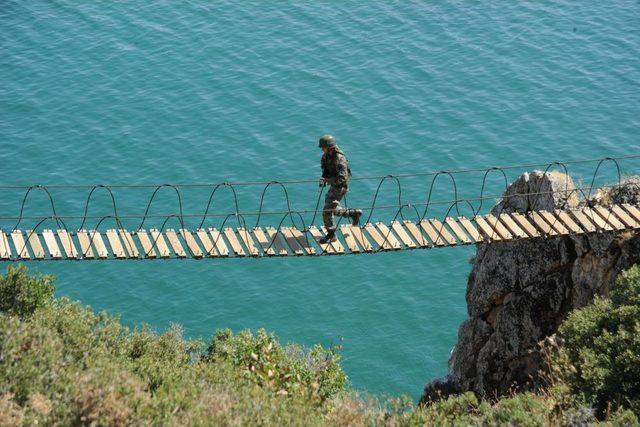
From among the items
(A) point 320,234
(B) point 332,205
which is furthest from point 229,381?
(B) point 332,205

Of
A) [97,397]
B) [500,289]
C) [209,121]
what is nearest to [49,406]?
[97,397]

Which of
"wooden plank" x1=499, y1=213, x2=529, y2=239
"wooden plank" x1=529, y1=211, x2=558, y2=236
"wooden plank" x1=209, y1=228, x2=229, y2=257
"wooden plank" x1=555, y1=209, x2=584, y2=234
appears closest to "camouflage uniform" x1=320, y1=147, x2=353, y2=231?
"wooden plank" x1=209, y1=228, x2=229, y2=257

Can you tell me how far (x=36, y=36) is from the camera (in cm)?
6150

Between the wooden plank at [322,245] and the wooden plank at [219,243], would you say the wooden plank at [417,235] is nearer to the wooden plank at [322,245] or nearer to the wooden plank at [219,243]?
the wooden plank at [322,245]

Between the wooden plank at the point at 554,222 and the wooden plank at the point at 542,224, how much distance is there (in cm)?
8

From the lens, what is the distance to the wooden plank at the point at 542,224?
1023 inches

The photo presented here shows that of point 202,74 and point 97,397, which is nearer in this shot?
point 97,397

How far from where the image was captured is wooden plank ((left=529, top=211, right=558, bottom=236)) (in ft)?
85.3

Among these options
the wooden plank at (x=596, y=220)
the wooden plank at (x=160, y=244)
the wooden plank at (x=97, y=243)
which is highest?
the wooden plank at (x=97, y=243)

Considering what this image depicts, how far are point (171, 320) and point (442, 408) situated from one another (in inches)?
775

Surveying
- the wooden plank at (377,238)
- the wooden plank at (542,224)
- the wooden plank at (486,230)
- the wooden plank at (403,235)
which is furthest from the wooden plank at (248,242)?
the wooden plank at (542,224)

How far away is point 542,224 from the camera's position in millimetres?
26281

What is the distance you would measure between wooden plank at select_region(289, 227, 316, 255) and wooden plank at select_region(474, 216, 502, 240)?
443cm

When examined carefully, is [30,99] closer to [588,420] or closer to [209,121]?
[209,121]
